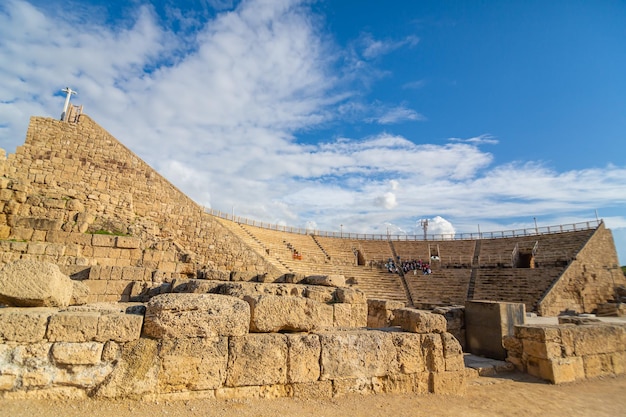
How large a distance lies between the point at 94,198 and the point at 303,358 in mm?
16124

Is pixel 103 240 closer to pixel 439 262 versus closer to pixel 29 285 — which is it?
pixel 29 285

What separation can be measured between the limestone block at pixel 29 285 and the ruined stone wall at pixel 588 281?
22.7m

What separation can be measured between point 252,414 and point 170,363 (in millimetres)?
1013

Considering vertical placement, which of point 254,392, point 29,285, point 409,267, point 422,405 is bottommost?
point 422,405

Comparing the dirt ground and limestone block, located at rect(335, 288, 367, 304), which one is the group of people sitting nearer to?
the dirt ground

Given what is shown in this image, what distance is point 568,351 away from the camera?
18.8 feet

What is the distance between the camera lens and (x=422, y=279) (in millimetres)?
25031

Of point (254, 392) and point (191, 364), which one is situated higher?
point (191, 364)

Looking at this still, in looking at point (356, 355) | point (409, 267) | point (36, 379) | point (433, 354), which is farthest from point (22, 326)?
point (409, 267)

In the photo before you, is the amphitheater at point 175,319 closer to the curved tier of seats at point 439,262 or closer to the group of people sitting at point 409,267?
the curved tier of seats at point 439,262

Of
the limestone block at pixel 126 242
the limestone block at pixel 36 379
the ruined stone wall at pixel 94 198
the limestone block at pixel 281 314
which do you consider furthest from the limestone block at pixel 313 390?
the ruined stone wall at pixel 94 198

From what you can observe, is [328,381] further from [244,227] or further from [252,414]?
[244,227]

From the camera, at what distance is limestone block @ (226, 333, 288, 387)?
333 cm

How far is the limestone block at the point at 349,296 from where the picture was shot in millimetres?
6320
